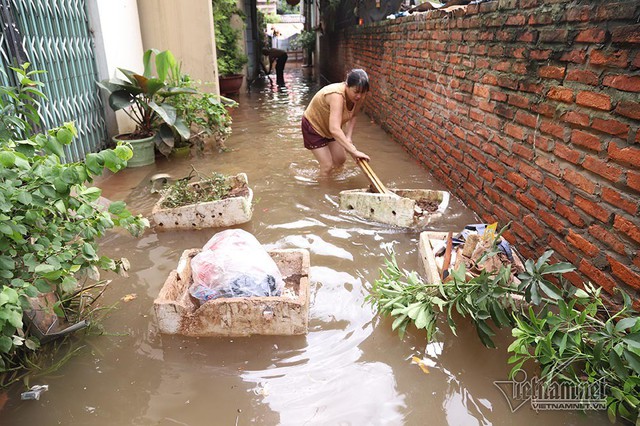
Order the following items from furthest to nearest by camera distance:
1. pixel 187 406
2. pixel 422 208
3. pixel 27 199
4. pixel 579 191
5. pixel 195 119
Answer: pixel 195 119
pixel 422 208
pixel 579 191
pixel 187 406
pixel 27 199

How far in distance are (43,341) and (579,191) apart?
299 cm

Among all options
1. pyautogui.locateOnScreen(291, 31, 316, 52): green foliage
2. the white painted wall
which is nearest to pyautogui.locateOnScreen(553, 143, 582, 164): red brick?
the white painted wall

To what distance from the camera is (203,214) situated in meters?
3.43

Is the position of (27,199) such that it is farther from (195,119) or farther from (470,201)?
(195,119)

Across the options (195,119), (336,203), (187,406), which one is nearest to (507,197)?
(336,203)

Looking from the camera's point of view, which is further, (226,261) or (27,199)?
(226,261)

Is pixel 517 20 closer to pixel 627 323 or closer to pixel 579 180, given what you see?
pixel 579 180

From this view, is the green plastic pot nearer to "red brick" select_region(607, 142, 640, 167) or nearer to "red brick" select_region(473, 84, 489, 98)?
"red brick" select_region(473, 84, 489, 98)

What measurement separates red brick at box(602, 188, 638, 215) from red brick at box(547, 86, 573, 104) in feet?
1.98

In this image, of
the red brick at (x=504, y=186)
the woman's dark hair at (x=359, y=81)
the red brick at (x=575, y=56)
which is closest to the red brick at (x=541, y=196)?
the red brick at (x=504, y=186)

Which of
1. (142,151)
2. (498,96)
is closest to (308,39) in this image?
(142,151)

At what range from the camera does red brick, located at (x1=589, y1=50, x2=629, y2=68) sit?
6.35ft

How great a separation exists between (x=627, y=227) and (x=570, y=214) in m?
0.41

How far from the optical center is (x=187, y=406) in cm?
180
